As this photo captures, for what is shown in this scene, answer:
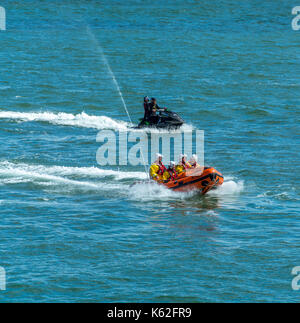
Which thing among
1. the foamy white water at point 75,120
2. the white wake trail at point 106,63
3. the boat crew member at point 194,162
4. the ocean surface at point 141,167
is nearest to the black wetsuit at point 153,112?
the foamy white water at point 75,120

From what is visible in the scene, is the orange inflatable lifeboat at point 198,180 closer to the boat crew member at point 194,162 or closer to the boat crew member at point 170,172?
the boat crew member at point 170,172

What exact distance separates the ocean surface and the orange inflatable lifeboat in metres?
0.48

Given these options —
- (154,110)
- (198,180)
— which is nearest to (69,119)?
(154,110)

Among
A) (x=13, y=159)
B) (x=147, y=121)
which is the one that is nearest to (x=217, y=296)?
(x=13, y=159)

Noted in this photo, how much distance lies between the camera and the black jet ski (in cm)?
4628

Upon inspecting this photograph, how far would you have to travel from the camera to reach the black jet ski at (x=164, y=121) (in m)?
46.3

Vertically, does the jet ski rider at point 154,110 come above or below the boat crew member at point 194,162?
above

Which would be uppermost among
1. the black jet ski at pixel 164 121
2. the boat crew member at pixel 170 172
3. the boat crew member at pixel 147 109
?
the boat crew member at pixel 147 109

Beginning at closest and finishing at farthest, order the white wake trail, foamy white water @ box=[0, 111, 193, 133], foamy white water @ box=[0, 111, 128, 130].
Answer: foamy white water @ box=[0, 111, 193, 133] < foamy white water @ box=[0, 111, 128, 130] < the white wake trail

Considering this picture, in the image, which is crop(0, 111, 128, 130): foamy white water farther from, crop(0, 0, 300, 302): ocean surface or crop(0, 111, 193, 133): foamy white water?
crop(0, 0, 300, 302): ocean surface

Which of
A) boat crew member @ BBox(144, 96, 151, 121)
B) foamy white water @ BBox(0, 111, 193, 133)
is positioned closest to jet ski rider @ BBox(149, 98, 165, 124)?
boat crew member @ BBox(144, 96, 151, 121)

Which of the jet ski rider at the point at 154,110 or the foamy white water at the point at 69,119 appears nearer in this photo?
the jet ski rider at the point at 154,110

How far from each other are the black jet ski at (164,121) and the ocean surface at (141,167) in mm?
1820
